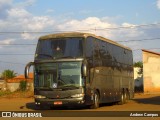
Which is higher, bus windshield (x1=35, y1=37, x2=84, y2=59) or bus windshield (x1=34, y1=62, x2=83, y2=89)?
bus windshield (x1=35, y1=37, x2=84, y2=59)

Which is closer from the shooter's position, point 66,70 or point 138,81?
point 66,70

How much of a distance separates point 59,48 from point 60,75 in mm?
1404

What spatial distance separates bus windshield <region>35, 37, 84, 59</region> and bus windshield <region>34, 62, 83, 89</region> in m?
0.47

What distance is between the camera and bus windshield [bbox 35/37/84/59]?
21.7m

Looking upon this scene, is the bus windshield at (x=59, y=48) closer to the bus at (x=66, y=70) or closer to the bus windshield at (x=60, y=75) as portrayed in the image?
the bus at (x=66, y=70)

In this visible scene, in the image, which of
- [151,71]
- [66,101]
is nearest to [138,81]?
[151,71]

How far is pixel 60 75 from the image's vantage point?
859 inches

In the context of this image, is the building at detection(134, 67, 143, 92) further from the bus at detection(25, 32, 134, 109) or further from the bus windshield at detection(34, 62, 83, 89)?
the bus windshield at detection(34, 62, 83, 89)

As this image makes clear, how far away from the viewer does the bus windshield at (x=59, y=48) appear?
21734 mm

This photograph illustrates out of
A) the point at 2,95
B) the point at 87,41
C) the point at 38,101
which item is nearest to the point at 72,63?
the point at 87,41

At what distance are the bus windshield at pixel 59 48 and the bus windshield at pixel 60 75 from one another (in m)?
0.47

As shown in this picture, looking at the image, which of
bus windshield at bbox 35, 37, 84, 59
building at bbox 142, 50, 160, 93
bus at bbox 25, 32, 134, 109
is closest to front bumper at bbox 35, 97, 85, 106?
bus at bbox 25, 32, 134, 109

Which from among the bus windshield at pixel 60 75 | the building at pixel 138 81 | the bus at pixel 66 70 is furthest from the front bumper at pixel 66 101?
the building at pixel 138 81

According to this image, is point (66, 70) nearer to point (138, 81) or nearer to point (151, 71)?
point (151, 71)
